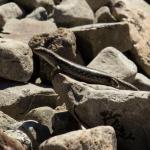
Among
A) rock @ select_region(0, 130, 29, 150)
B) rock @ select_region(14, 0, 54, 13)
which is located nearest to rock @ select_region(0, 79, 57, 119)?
rock @ select_region(0, 130, 29, 150)

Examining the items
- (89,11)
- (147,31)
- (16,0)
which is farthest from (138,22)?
(16,0)

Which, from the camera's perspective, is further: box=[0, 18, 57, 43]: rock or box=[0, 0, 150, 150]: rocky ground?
box=[0, 18, 57, 43]: rock

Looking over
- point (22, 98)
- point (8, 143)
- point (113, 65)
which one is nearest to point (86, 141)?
point (8, 143)

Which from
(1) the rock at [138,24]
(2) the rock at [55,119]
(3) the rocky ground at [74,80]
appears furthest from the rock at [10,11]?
(2) the rock at [55,119]

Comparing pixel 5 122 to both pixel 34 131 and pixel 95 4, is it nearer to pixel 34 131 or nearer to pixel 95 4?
pixel 34 131

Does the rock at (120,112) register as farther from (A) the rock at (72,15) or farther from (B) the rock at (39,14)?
(B) the rock at (39,14)

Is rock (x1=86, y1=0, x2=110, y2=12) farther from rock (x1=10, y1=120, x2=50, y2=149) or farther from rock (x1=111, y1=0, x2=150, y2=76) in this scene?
rock (x1=10, y1=120, x2=50, y2=149)
